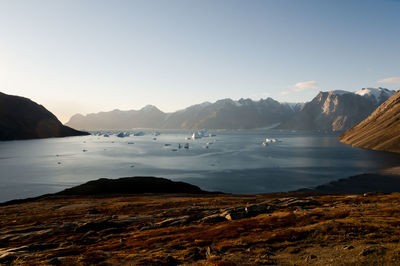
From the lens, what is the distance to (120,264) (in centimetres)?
1800

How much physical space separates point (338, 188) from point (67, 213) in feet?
226

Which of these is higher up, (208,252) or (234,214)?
(208,252)

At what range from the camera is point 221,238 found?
75.0ft

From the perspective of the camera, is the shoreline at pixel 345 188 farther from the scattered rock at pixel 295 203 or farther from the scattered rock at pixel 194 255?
the scattered rock at pixel 194 255

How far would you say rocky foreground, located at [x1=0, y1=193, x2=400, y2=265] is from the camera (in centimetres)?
1694

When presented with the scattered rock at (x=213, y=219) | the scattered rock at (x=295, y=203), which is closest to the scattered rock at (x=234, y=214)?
the scattered rock at (x=213, y=219)

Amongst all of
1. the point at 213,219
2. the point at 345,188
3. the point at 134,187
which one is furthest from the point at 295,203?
the point at 134,187

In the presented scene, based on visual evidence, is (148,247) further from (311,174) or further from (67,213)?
(311,174)

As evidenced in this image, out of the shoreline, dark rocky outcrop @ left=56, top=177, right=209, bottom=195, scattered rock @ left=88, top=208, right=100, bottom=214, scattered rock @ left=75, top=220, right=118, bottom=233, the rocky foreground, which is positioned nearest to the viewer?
the rocky foreground

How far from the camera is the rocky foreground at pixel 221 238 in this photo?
1694 centimetres

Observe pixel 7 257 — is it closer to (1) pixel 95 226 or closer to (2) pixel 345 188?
(1) pixel 95 226

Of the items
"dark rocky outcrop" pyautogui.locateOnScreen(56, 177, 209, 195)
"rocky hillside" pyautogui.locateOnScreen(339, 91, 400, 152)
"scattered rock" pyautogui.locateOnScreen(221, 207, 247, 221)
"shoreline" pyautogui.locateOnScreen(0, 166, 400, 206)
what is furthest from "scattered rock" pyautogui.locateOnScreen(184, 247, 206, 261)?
"rocky hillside" pyautogui.locateOnScreen(339, 91, 400, 152)

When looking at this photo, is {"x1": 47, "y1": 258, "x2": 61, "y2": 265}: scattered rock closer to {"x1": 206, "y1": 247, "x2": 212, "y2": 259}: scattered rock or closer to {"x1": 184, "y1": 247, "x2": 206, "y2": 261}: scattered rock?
{"x1": 184, "y1": 247, "x2": 206, "y2": 261}: scattered rock

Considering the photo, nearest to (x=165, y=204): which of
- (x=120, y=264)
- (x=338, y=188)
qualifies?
(x=120, y=264)
